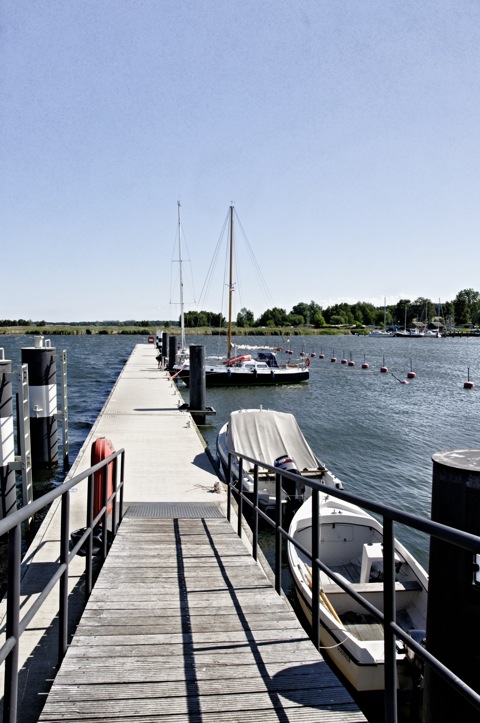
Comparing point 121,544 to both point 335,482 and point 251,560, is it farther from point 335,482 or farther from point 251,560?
point 335,482

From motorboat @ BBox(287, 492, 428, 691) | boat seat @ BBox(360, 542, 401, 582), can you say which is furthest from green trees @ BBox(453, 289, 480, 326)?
boat seat @ BBox(360, 542, 401, 582)

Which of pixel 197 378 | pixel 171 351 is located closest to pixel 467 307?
pixel 171 351

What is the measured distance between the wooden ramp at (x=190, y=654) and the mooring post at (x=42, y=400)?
26.8 feet

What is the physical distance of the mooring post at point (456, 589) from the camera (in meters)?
3.42

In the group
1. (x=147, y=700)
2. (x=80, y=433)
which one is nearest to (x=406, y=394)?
(x=80, y=433)

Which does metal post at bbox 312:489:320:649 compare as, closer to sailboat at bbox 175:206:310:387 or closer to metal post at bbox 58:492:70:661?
metal post at bbox 58:492:70:661

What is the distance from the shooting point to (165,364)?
39.4m

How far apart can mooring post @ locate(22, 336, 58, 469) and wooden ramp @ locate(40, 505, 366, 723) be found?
321 inches

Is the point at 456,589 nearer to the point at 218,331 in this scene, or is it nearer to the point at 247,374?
the point at 247,374

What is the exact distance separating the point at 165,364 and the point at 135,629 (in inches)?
1416

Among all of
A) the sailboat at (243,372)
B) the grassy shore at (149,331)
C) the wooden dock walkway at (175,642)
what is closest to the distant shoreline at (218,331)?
the grassy shore at (149,331)

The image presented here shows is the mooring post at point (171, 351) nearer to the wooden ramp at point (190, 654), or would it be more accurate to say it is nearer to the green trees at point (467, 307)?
the wooden ramp at point (190, 654)

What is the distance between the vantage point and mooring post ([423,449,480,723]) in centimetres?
342

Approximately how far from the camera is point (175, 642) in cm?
356
